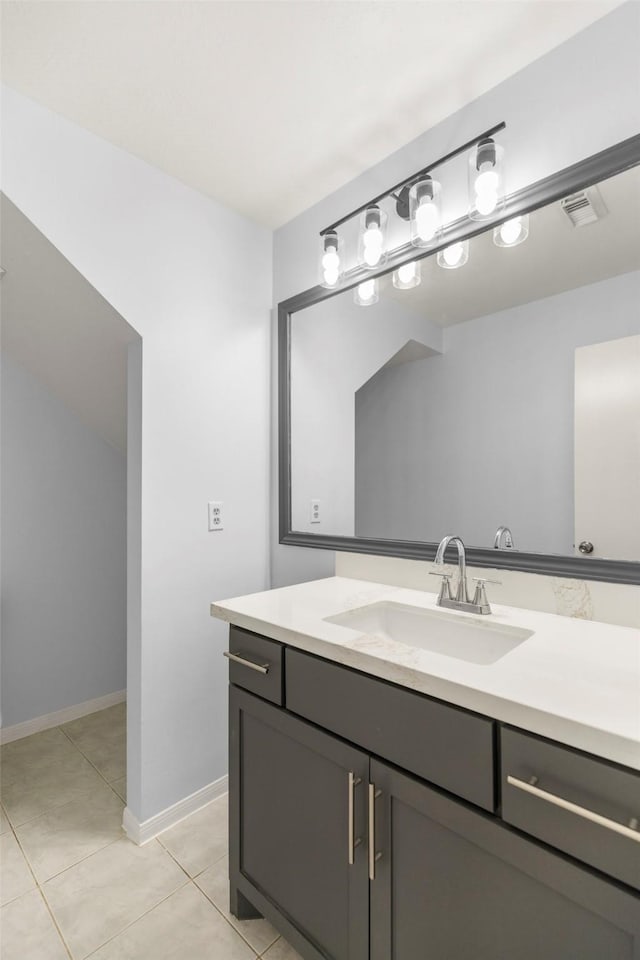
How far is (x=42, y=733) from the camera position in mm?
2305

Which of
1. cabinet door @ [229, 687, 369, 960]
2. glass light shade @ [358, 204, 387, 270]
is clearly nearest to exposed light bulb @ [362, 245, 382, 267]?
glass light shade @ [358, 204, 387, 270]

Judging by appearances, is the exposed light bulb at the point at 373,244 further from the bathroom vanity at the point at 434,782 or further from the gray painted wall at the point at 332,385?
the bathroom vanity at the point at 434,782

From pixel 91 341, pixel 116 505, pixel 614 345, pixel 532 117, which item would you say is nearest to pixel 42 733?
pixel 116 505

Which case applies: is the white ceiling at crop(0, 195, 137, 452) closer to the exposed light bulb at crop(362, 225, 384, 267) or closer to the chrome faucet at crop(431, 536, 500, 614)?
the exposed light bulb at crop(362, 225, 384, 267)

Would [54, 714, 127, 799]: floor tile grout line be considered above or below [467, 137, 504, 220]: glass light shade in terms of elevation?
below

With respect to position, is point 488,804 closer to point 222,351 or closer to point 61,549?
point 222,351

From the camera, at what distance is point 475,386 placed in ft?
4.82

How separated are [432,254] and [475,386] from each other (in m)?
0.47

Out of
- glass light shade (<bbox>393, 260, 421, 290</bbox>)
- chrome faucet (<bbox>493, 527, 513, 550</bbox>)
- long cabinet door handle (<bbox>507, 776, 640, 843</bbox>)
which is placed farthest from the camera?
glass light shade (<bbox>393, 260, 421, 290</bbox>)

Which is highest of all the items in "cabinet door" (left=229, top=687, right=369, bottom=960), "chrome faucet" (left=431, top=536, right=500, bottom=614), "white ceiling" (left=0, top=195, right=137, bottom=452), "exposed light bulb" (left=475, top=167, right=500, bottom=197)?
"exposed light bulb" (left=475, top=167, right=500, bottom=197)

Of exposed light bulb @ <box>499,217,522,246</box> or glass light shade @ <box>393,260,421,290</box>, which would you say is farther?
glass light shade @ <box>393,260,421,290</box>

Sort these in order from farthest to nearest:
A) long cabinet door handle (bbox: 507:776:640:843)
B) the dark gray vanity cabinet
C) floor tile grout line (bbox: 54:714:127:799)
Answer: floor tile grout line (bbox: 54:714:127:799) → the dark gray vanity cabinet → long cabinet door handle (bbox: 507:776:640:843)

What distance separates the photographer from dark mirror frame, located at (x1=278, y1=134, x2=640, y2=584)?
3.81ft

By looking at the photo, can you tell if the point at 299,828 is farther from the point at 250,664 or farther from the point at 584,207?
the point at 584,207
